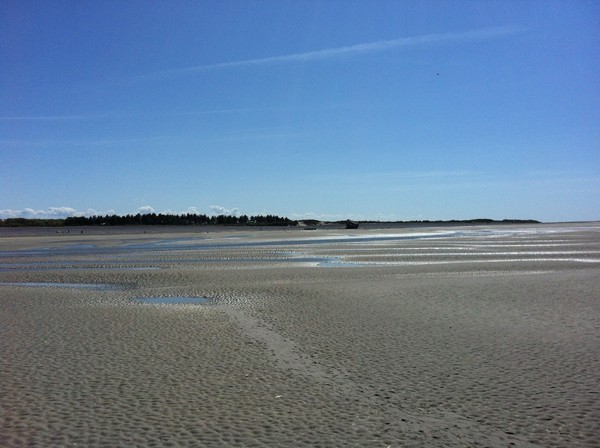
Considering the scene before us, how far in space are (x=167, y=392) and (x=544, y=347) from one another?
7.26 meters

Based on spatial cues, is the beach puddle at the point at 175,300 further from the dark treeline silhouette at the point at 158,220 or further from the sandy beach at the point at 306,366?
the dark treeline silhouette at the point at 158,220

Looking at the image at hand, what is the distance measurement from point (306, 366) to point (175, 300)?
8.64m

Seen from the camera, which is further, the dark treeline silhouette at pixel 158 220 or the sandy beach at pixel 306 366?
the dark treeline silhouette at pixel 158 220

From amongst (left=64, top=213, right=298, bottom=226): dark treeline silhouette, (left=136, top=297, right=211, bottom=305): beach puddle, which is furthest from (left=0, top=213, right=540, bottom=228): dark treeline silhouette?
(left=136, top=297, right=211, bottom=305): beach puddle

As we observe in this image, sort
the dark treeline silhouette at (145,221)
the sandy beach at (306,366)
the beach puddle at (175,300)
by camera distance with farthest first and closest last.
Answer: the dark treeline silhouette at (145,221), the beach puddle at (175,300), the sandy beach at (306,366)

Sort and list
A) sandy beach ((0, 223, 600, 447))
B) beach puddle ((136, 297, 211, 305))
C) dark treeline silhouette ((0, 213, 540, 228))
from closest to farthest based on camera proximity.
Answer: sandy beach ((0, 223, 600, 447))
beach puddle ((136, 297, 211, 305))
dark treeline silhouette ((0, 213, 540, 228))

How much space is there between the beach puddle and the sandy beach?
279mm

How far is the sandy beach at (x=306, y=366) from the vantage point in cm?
633

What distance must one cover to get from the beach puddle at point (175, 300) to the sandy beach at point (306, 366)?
279mm

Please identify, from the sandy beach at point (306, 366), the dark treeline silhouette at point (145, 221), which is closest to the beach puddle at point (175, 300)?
the sandy beach at point (306, 366)

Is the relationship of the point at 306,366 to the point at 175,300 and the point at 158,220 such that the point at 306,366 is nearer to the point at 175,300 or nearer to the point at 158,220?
the point at 175,300

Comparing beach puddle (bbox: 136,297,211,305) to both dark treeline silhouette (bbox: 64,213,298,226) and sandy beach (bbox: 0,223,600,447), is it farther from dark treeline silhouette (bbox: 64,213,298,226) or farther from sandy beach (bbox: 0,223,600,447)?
dark treeline silhouette (bbox: 64,213,298,226)

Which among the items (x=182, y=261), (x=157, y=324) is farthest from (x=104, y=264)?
(x=157, y=324)

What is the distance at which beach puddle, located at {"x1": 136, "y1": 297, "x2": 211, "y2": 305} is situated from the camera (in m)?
16.0
